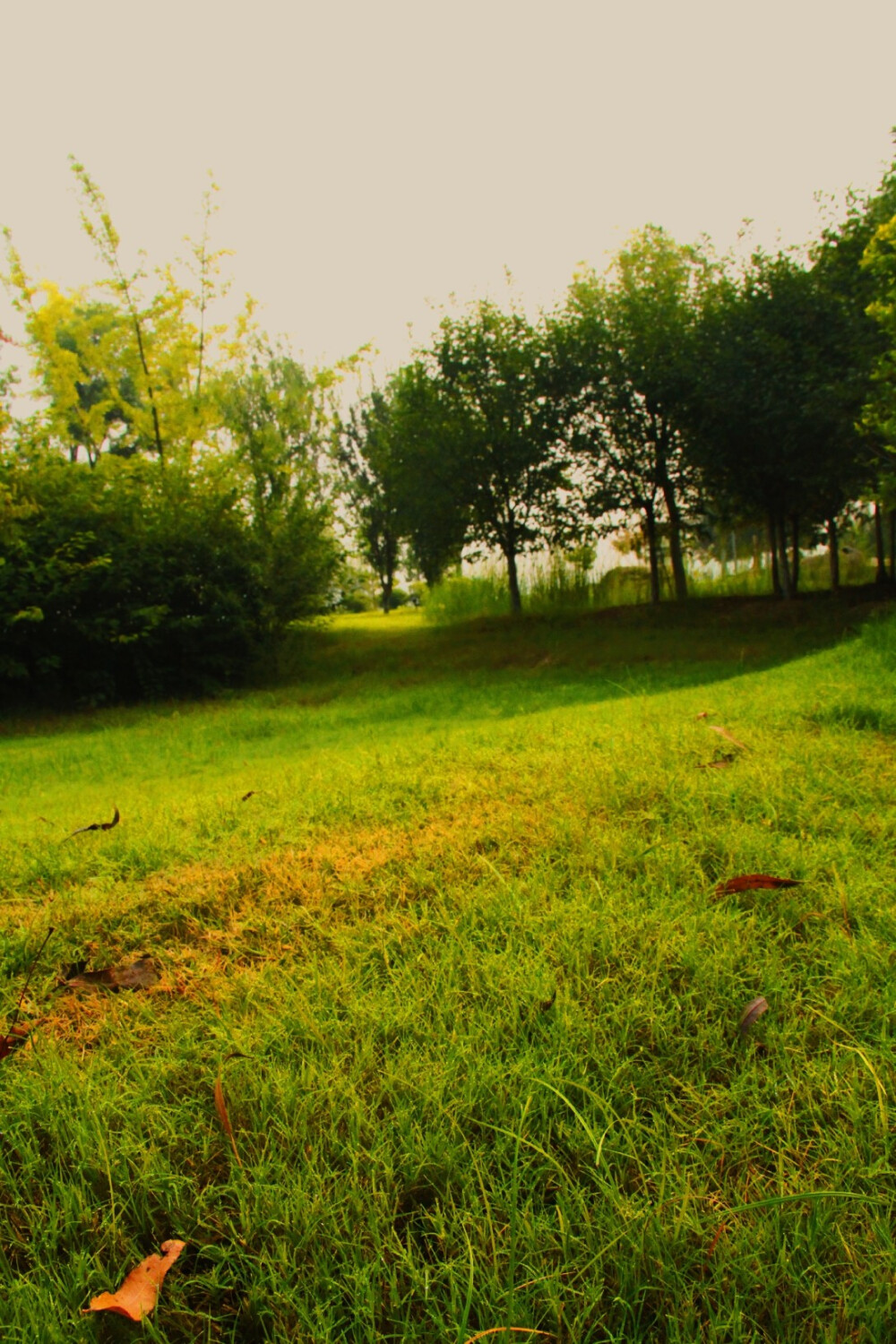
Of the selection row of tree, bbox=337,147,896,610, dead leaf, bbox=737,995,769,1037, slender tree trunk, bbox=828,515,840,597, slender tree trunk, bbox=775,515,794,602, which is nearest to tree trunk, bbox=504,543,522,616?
row of tree, bbox=337,147,896,610

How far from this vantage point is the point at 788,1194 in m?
1.18

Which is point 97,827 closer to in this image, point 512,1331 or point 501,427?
point 512,1331

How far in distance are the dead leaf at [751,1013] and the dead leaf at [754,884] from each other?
0.52m

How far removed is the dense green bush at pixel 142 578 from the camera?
12531 mm

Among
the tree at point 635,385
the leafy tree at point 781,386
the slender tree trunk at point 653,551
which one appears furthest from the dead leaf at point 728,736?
the slender tree trunk at point 653,551

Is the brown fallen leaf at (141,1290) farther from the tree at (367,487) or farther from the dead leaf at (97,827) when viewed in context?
the tree at (367,487)

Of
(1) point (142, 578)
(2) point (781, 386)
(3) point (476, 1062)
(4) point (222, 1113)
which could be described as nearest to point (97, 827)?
(4) point (222, 1113)

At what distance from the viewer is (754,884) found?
Result: 2.17m

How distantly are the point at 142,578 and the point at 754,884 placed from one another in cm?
1305

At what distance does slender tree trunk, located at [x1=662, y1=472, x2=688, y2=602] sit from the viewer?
1816 cm

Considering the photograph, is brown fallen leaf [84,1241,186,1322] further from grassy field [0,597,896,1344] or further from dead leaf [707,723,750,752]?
Answer: dead leaf [707,723,750,752]

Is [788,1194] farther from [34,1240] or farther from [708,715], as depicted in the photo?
[708,715]

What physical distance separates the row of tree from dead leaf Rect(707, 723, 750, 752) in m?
11.3

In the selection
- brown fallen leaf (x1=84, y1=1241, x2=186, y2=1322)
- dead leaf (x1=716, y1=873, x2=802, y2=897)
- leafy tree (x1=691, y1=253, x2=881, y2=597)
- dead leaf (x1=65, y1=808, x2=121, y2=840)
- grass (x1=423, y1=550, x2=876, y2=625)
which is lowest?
brown fallen leaf (x1=84, y1=1241, x2=186, y2=1322)
